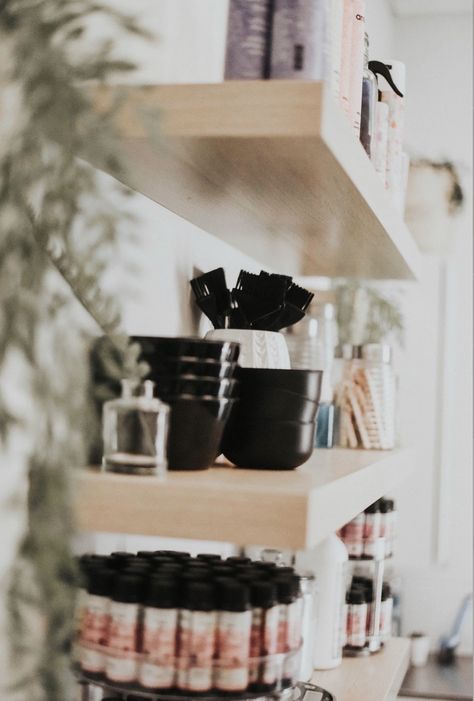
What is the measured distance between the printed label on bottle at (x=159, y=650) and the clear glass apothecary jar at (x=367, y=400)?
978mm

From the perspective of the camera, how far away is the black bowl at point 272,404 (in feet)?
3.70

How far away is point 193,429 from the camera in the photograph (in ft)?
3.39

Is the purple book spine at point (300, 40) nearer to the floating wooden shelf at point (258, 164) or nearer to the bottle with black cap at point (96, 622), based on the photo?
the floating wooden shelf at point (258, 164)

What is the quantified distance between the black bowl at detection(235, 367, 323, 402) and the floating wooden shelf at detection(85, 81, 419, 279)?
0.23 m

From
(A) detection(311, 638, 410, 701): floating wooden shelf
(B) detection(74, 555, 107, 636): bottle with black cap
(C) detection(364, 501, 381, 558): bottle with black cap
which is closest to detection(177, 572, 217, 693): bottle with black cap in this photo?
(B) detection(74, 555, 107, 636): bottle with black cap

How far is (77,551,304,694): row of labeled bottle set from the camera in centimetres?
95

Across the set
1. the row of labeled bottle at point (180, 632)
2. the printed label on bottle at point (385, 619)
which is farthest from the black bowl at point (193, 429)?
the printed label on bottle at point (385, 619)

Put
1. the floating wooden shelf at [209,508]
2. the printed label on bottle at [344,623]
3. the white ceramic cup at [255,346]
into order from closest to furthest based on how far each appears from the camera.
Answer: the floating wooden shelf at [209,508], the white ceramic cup at [255,346], the printed label on bottle at [344,623]

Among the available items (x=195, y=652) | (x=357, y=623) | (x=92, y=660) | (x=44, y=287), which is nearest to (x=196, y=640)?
(x=195, y=652)

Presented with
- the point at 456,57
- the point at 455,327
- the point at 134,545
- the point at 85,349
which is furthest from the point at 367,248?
the point at 456,57

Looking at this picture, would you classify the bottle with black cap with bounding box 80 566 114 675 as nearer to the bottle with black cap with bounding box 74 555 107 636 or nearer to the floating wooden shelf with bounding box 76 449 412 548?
the bottle with black cap with bounding box 74 555 107 636

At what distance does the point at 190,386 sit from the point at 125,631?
0.25 meters

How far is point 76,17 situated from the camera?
2.56 ft

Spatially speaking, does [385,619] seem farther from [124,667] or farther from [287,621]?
[124,667]
